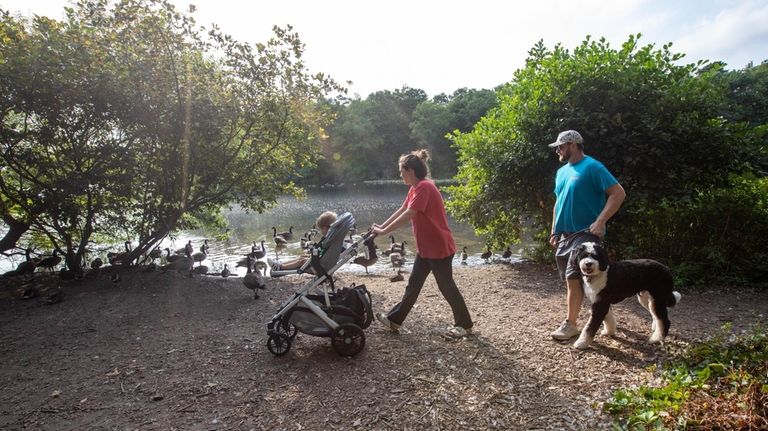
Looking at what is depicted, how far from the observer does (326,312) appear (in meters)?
4.80

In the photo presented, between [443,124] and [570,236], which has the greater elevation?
[443,124]

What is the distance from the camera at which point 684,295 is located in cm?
651

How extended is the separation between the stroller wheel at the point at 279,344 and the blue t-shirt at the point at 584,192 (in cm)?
351

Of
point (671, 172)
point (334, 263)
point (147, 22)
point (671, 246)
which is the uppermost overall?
point (147, 22)

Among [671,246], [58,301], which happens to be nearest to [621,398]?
[671,246]

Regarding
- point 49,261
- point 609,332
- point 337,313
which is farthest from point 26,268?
point 609,332

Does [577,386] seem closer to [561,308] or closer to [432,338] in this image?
[432,338]

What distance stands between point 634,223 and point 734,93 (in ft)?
190

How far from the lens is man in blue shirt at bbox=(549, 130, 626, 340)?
439 cm

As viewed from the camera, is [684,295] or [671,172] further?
[671,172]

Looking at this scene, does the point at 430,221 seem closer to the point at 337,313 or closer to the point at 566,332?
the point at 337,313

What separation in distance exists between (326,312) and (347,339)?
0.41 m

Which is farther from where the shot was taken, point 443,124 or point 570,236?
point 443,124

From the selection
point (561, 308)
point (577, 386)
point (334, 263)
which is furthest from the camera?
point (561, 308)
